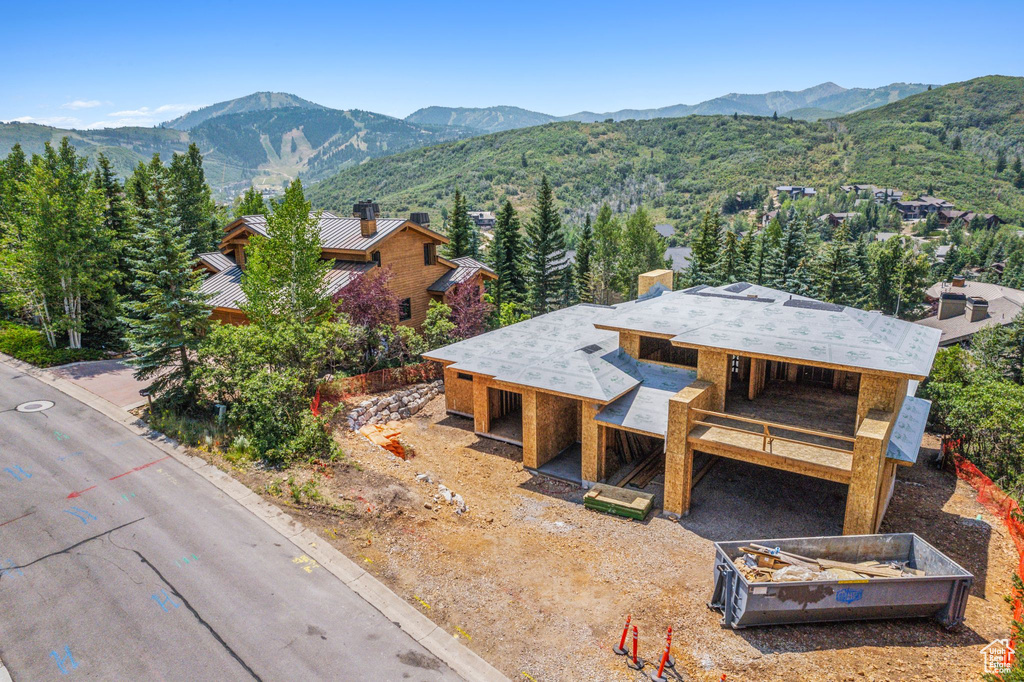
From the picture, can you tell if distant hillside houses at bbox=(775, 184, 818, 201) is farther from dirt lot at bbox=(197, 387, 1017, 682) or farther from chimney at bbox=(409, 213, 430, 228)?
dirt lot at bbox=(197, 387, 1017, 682)

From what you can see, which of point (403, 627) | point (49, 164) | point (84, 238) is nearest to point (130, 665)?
point (403, 627)

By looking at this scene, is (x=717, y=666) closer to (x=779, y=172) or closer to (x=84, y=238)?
(x=84, y=238)

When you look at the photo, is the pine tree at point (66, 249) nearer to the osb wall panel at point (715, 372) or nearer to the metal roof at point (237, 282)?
the metal roof at point (237, 282)

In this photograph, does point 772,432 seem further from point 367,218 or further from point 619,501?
point 367,218

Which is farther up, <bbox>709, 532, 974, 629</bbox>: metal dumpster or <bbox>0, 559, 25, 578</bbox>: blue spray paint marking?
<bbox>0, 559, 25, 578</bbox>: blue spray paint marking

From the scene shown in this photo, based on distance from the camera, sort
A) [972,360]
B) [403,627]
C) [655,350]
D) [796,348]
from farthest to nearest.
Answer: [972,360]
[655,350]
[796,348]
[403,627]

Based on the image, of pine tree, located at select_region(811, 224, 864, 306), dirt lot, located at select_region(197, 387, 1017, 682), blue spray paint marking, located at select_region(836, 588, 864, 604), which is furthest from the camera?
pine tree, located at select_region(811, 224, 864, 306)

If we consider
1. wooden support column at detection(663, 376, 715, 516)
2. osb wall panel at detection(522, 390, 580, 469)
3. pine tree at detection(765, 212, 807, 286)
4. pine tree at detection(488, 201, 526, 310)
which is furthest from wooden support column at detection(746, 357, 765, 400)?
pine tree at detection(765, 212, 807, 286)

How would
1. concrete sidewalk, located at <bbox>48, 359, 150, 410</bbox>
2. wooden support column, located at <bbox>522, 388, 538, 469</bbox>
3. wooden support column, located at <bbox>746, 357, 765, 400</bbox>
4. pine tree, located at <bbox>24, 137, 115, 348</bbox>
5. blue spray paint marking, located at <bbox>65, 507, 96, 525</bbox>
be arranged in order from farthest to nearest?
1. pine tree, located at <bbox>24, 137, 115, 348</bbox>
2. concrete sidewalk, located at <bbox>48, 359, 150, 410</bbox>
3. wooden support column, located at <bbox>522, 388, 538, 469</bbox>
4. wooden support column, located at <bbox>746, 357, 765, 400</bbox>
5. blue spray paint marking, located at <bbox>65, 507, 96, 525</bbox>
